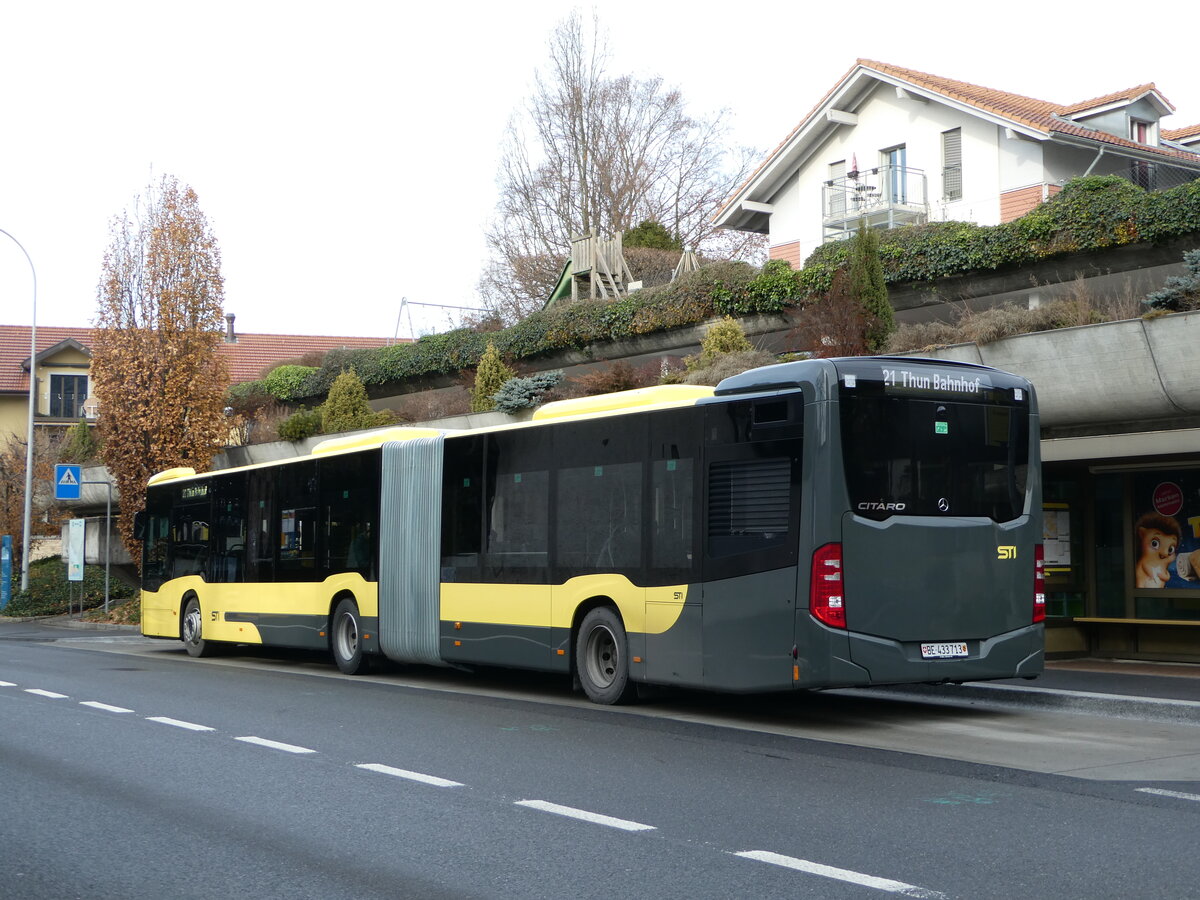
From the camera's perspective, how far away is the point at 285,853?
667 centimetres

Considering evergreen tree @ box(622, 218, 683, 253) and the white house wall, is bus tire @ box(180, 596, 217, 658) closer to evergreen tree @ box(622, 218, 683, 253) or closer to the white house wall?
the white house wall

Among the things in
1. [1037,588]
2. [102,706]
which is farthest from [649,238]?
[1037,588]

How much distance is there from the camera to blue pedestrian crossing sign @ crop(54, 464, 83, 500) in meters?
34.0

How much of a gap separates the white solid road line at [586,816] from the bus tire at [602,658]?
496 centimetres

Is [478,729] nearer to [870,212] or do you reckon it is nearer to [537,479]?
[537,479]

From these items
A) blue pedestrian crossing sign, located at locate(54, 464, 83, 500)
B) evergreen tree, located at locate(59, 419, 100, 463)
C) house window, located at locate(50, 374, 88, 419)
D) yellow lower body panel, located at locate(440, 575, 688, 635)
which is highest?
house window, located at locate(50, 374, 88, 419)

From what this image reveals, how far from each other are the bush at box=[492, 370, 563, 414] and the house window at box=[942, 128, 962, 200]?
11888 millimetres

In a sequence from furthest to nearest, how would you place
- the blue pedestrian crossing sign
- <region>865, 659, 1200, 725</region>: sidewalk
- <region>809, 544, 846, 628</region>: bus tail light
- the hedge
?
the blue pedestrian crossing sign
the hedge
<region>865, 659, 1200, 725</region>: sidewalk
<region>809, 544, 846, 628</region>: bus tail light

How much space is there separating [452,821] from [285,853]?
1071mm

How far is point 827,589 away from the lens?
A: 35.3 ft

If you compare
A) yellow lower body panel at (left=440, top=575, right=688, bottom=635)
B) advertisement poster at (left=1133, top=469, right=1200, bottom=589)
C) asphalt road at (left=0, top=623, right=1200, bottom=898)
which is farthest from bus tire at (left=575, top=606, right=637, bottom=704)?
advertisement poster at (left=1133, top=469, right=1200, bottom=589)

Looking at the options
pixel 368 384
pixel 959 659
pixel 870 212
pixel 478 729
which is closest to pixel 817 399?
pixel 959 659

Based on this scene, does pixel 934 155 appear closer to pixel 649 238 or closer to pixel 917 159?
pixel 917 159

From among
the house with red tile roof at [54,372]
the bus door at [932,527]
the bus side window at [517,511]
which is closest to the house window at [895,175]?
the bus side window at [517,511]
